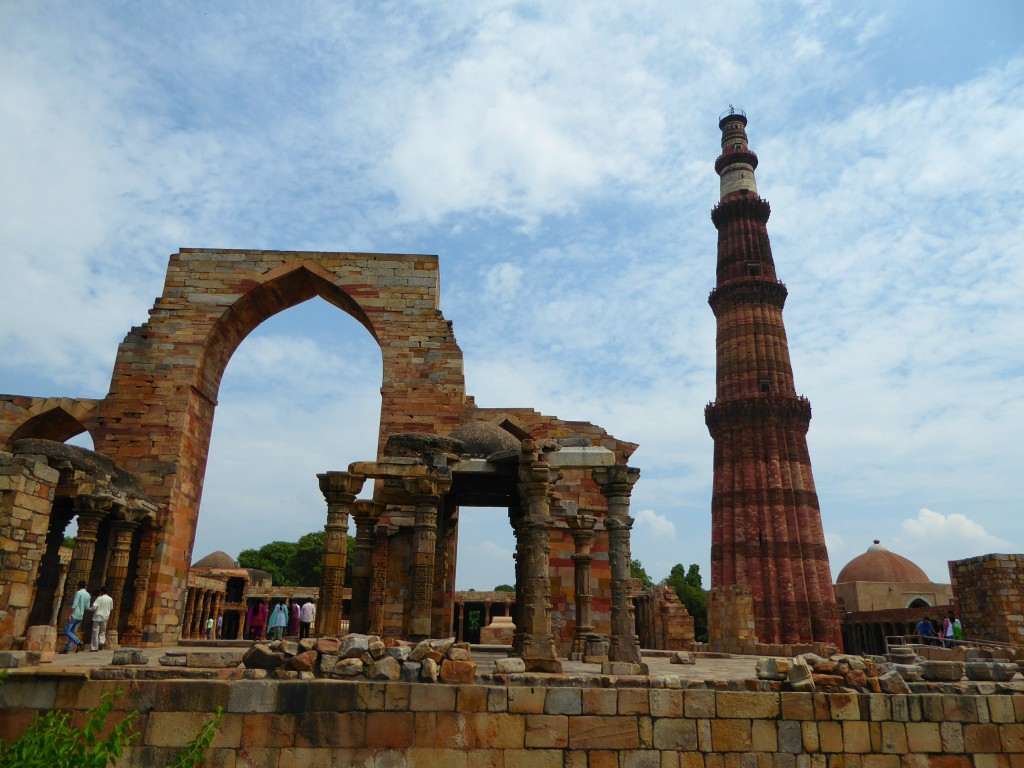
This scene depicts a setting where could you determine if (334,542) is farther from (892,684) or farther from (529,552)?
(892,684)

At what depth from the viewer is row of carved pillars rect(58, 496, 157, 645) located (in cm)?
1096

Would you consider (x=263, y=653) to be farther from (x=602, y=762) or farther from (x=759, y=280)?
(x=759, y=280)

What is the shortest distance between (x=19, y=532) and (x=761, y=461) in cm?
2659

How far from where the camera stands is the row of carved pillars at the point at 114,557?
432 inches

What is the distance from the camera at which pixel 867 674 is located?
6.38 m

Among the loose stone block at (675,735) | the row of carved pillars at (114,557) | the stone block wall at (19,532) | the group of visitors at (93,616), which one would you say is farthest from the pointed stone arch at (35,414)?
the loose stone block at (675,735)

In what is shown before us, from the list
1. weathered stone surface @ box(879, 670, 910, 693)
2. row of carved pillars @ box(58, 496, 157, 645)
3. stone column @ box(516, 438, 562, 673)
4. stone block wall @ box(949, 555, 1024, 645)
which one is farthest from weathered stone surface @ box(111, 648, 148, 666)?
stone block wall @ box(949, 555, 1024, 645)

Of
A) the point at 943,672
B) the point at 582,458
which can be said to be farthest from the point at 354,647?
the point at 943,672

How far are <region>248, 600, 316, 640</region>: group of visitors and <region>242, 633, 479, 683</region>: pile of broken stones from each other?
20.9 feet

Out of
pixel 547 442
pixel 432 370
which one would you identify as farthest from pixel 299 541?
pixel 547 442

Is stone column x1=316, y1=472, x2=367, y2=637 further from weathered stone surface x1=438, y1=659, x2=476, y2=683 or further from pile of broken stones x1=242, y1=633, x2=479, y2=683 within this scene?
weathered stone surface x1=438, y1=659, x2=476, y2=683

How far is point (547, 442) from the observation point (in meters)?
9.25

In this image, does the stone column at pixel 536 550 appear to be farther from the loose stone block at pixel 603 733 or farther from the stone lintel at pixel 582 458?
the loose stone block at pixel 603 733

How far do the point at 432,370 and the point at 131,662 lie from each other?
9.13 meters
